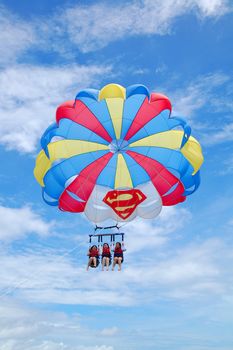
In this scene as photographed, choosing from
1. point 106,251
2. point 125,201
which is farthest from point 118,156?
point 106,251

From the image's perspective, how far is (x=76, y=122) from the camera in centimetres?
1686

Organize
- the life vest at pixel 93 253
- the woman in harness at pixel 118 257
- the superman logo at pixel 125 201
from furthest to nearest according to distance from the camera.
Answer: the superman logo at pixel 125 201
the life vest at pixel 93 253
the woman in harness at pixel 118 257

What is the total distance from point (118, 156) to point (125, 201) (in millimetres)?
1797

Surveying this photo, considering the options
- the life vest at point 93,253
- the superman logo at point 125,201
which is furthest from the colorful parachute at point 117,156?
the life vest at point 93,253

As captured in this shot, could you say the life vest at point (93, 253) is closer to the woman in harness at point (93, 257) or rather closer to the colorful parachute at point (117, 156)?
the woman in harness at point (93, 257)

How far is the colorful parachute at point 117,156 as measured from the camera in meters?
16.6

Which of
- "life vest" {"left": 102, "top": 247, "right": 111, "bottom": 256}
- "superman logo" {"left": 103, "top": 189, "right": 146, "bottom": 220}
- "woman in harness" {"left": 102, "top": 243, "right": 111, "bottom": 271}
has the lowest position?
"woman in harness" {"left": 102, "top": 243, "right": 111, "bottom": 271}

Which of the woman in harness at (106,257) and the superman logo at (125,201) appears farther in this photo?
the superman logo at (125,201)

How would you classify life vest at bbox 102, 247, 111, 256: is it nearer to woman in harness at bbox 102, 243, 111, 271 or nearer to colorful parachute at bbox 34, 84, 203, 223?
woman in harness at bbox 102, 243, 111, 271

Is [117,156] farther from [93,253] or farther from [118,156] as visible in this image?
[93,253]

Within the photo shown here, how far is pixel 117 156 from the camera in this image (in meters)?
17.6

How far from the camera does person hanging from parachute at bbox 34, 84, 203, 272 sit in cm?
1658

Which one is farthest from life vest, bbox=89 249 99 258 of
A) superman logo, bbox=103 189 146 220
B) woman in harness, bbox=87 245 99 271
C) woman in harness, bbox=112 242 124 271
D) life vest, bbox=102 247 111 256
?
superman logo, bbox=103 189 146 220

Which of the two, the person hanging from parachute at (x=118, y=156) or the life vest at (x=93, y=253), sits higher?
the person hanging from parachute at (x=118, y=156)
